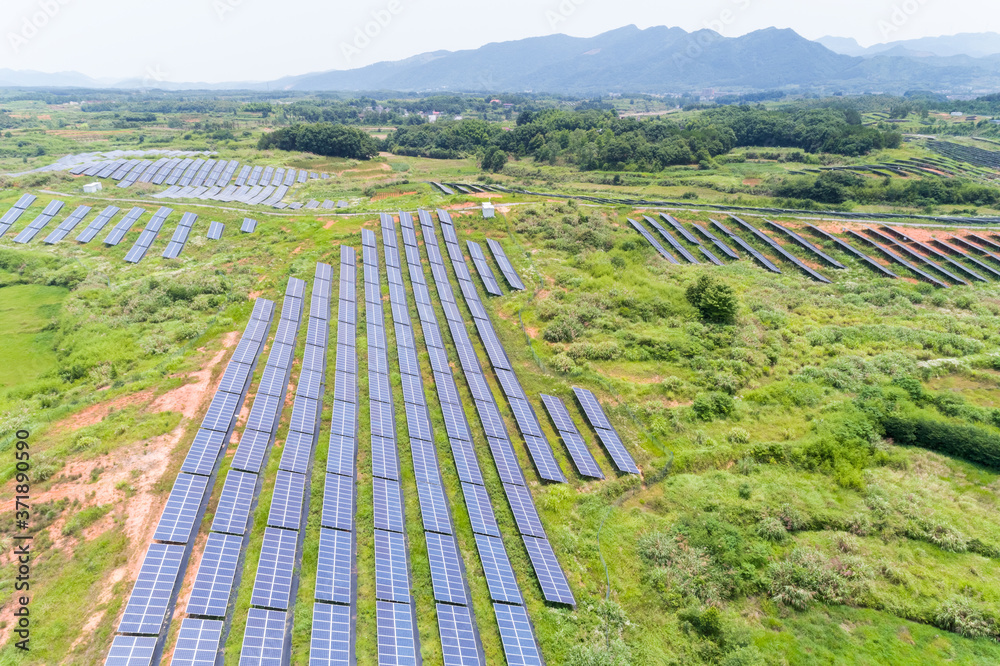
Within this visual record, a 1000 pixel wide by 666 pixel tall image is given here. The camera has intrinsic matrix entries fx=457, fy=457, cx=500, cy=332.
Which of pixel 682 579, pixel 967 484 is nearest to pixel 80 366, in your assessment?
pixel 682 579

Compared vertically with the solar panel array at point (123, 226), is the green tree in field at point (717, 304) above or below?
below

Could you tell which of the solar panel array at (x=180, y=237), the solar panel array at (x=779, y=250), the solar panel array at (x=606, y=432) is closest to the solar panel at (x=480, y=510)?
the solar panel array at (x=606, y=432)

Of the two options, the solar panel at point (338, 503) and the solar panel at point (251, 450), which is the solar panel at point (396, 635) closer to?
the solar panel at point (338, 503)

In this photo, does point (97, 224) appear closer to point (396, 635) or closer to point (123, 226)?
point (123, 226)

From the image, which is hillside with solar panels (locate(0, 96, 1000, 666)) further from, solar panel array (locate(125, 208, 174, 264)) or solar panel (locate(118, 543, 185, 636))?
solar panel array (locate(125, 208, 174, 264))

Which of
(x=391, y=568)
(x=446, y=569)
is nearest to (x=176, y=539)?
(x=391, y=568)

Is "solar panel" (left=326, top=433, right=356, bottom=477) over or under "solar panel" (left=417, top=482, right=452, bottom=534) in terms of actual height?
over

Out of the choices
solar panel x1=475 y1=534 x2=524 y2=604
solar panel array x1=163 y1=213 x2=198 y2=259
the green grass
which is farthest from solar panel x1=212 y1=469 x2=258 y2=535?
solar panel array x1=163 y1=213 x2=198 y2=259
